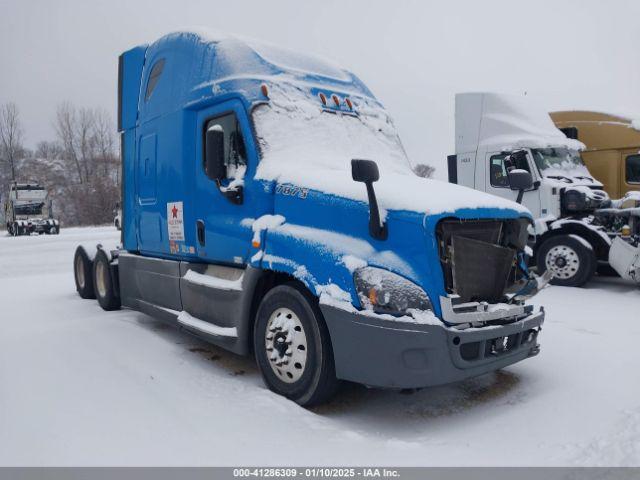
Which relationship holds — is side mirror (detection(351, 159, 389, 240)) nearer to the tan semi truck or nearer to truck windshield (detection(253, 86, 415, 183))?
truck windshield (detection(253, 86, 415, 183))

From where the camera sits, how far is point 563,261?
382 inches

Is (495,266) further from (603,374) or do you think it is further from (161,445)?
(161,445)

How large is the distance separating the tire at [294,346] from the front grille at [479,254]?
1.02 m

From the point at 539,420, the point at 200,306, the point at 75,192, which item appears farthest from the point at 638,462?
the point at 75,192

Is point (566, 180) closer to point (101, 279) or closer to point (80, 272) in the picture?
point (101, 279)

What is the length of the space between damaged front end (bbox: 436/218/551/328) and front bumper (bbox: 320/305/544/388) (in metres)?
0.14

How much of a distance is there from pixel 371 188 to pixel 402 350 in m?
1.12

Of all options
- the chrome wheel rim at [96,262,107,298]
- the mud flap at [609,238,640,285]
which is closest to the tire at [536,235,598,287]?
the mud flap at [609,238,640,285]

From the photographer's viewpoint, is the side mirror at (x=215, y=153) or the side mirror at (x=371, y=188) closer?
the side mirror at (x=371, y=188)

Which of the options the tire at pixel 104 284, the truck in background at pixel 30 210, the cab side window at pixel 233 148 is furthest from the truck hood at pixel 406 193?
the truck in background at pixel 30 210

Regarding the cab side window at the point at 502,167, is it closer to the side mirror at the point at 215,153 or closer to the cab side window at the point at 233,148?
the cab side window at the point at 233,148

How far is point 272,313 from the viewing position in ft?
13.7

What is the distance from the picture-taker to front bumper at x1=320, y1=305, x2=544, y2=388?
3.40 meters

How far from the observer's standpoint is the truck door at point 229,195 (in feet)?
14.9
